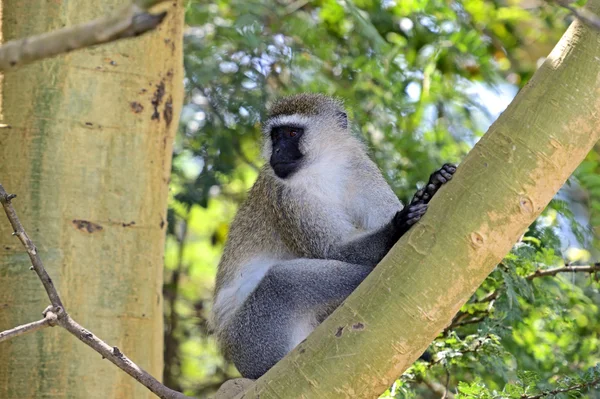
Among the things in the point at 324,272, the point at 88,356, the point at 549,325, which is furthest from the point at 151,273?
the point at 549,325

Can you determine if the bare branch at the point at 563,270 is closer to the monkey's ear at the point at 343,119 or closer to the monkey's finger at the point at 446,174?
the monkey's finger at the point at 446,174

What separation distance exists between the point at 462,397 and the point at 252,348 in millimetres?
1198

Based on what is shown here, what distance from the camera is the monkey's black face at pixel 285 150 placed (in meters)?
4.27

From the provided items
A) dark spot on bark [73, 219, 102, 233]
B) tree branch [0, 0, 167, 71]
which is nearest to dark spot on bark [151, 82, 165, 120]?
dark spot on bark [73, 219, 102, 233]

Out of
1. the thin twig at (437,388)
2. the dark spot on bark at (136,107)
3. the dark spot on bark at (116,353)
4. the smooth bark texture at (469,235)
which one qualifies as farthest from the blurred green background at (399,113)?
the dark spot on bark at (116,353)

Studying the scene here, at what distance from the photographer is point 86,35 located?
1.26m

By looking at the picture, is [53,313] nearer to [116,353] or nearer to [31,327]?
[31,327]

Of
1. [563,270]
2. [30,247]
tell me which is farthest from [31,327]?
[563,270]

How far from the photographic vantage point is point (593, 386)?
3.25 m

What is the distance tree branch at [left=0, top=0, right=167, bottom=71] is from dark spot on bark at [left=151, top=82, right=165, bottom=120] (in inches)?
96.2

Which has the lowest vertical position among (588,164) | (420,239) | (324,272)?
(324,272)

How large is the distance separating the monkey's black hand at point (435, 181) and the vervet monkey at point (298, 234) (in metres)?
0.17

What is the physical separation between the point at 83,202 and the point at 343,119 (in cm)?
177

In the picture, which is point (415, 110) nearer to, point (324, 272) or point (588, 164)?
point (588, 164)
